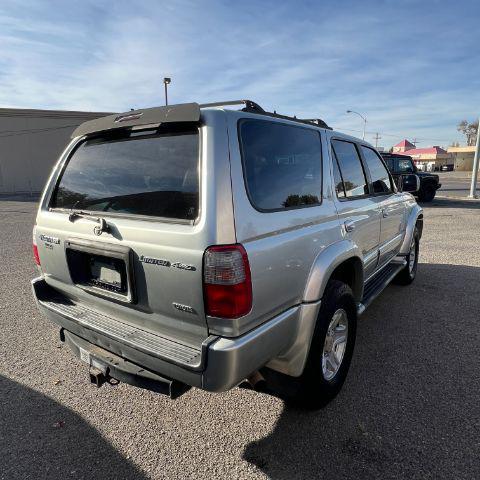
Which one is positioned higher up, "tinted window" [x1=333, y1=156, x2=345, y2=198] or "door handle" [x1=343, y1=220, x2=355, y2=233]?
"tinted window" [x1=333, y1=156, x2=345, y2=198]

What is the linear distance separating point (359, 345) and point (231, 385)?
2.09 meters

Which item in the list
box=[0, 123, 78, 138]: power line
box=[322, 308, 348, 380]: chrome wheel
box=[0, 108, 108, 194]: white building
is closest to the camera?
box=[322, 308, 348, 380]: chrome wheel

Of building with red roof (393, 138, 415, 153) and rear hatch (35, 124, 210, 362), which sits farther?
building with red roof (393, 138, 415, 153)

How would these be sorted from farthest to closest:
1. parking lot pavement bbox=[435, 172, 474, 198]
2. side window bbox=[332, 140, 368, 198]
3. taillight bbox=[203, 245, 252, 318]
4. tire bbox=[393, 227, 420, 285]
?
parking lot pavement bbox=[435, 172, 474, 198] < tire bbox=[393, 227, 420, 285] < side window bbox=[332, 140, 368, 198] < taillight bbox=[203, 245, 252, 318]

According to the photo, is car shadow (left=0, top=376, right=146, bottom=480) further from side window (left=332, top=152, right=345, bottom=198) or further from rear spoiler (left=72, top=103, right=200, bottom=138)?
side window (left=332, top=152, right=345, bottom=198)

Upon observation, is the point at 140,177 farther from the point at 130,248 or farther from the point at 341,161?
the point at 341,161

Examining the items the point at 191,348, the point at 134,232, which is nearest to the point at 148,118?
the point at 134,232

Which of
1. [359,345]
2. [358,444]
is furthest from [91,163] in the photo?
[359,345]

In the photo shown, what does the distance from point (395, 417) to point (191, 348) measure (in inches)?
61.5

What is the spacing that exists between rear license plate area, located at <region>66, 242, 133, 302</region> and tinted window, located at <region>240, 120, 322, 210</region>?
0.84 meters

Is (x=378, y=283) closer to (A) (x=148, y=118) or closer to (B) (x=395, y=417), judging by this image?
(B) (x=395, y=417)

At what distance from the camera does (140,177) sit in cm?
222

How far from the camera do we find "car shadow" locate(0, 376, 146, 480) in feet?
6.96

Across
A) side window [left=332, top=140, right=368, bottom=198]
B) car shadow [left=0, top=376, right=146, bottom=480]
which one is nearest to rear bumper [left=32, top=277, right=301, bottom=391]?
car shadow [left=0, top=376, right=146, bottom=480]
